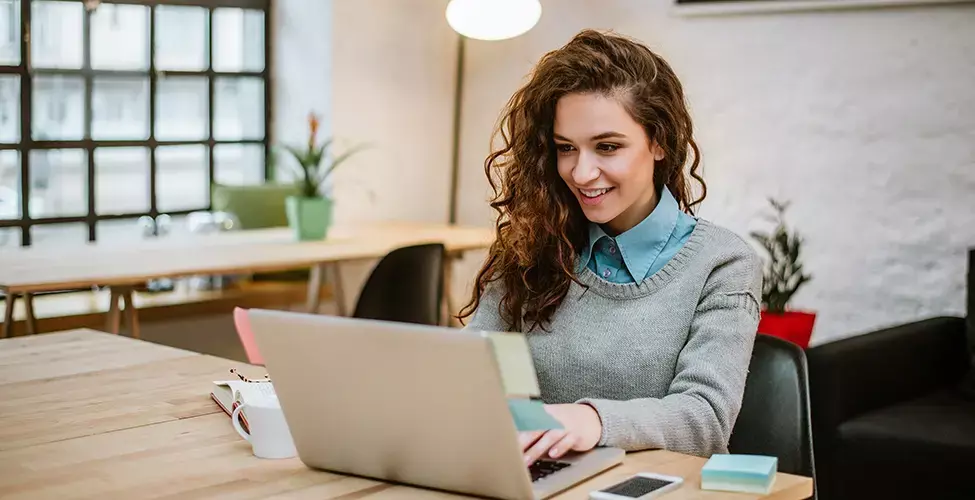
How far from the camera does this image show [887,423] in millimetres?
3359

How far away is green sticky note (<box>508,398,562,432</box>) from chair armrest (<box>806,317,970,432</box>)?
2.11 metres

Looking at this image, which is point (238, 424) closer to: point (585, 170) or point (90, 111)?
point (585, 170)

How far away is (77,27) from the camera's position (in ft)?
16.7

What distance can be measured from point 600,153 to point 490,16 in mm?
3058

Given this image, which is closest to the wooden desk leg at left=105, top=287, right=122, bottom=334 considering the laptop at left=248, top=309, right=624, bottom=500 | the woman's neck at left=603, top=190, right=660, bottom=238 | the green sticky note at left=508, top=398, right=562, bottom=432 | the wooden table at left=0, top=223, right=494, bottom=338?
the wooden table at left=0, top=223, right=494, bottom=338

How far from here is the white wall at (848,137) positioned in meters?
4.49

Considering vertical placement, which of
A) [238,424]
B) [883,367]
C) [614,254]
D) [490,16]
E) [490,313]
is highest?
[490,16]

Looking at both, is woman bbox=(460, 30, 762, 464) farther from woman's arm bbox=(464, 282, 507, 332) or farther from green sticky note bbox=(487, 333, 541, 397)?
green sticky note bbox=(487, 333, 541, 397)

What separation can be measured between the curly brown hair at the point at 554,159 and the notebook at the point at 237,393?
1.39ft

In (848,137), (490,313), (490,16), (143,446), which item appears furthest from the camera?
(490,16)

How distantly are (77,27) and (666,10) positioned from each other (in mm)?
2410

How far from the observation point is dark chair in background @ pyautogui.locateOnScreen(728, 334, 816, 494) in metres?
1.85

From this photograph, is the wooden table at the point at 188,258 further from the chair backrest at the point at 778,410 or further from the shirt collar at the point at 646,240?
the chair backrest at the point at 778,410

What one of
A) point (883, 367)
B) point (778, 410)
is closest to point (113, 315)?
point (883, 367)
